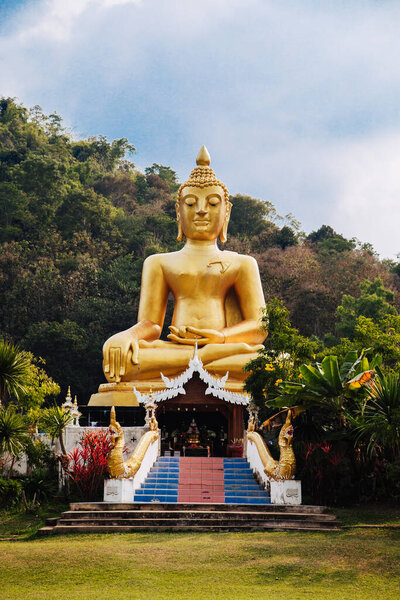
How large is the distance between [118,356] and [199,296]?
134 inches

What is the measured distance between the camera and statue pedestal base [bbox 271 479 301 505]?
13250mm

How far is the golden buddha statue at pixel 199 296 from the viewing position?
21.0 metres

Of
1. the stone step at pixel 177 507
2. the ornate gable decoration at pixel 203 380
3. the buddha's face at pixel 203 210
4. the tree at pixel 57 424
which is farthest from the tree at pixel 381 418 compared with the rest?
the buddha's face at pixel 203 210

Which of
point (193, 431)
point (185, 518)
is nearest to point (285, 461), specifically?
point (185, 518)

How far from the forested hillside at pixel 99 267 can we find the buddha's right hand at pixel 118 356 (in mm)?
12800

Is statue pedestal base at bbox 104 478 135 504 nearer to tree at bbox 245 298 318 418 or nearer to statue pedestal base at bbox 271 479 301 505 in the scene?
statue pedestal base at bbox 271 479 301 505

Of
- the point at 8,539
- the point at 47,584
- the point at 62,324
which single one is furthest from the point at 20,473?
the point at 62,324

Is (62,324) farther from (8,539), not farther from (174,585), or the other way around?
(174,585)

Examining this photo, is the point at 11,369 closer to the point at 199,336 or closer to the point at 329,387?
the point at 329,387

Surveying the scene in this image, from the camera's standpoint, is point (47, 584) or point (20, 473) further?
point (20, 473)

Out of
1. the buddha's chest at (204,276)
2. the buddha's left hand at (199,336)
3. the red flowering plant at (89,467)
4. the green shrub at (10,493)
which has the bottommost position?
the green shrub at (10,493)

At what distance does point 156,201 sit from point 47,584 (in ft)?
141

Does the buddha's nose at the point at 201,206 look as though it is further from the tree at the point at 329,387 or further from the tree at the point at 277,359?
the tree at the point at 329,387

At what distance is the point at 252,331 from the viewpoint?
22.0m
